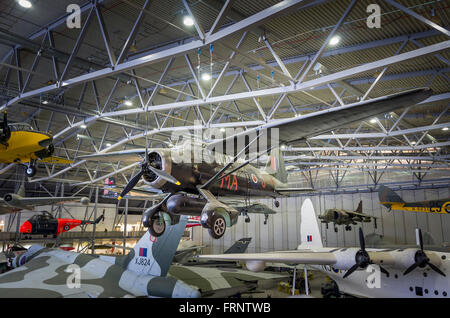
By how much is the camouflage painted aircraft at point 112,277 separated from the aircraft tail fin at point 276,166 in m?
3.24

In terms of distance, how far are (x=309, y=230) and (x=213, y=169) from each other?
9.30 metres

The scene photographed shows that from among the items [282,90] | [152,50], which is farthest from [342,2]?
[152,50]

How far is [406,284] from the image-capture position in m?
8.62

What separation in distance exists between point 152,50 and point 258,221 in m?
26.7

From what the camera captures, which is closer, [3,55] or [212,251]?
[3,55]

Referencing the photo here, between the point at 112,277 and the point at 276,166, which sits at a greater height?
the point at 276,166

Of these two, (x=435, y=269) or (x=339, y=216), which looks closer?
(x=435, y=269)

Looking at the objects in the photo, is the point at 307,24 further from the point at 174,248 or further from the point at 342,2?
the point at 174,248

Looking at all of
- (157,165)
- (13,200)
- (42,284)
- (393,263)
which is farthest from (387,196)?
(13,200)

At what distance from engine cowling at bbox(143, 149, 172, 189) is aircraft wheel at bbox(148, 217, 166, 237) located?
0.99 metres

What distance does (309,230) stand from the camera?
45.2 ft

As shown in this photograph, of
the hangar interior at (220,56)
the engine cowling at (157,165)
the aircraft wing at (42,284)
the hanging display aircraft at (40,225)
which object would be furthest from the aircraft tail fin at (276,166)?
the hanging display aircraft at (40,225)

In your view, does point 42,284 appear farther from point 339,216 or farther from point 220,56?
point 339,216

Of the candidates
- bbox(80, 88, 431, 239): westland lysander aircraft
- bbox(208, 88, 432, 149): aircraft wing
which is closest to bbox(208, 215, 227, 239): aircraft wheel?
bbox(80, 88, 431, 239): westland lysander aircraft
